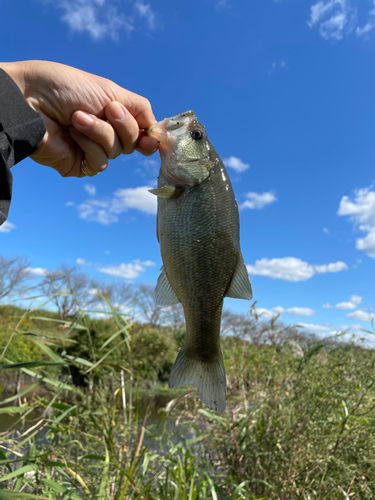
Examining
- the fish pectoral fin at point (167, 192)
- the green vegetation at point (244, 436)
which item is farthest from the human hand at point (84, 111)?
the green vegetation at point (244, 436)

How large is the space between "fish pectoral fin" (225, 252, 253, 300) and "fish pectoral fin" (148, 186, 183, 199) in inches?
18.6

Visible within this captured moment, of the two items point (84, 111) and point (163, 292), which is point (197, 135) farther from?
point (163, 292)

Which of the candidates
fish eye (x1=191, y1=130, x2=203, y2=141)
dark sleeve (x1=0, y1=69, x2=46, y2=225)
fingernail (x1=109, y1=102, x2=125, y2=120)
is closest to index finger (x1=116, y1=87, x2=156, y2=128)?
fingernail (x1=109, y1=102, x2=125, y2=120)

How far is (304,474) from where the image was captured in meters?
3.18

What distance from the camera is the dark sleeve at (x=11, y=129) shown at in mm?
1826

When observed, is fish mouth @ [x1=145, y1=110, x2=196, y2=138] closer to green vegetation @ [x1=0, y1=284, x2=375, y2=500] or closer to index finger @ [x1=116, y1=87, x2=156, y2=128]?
index finger @ [x1=116, y1=87, x2=156, y2=128]

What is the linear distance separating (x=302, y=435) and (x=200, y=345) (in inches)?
81.4

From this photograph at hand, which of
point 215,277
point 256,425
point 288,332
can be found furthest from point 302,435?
point 215,277

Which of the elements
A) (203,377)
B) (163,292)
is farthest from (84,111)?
(203,377)

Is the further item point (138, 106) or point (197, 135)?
point (138, 106)

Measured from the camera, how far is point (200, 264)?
5.82 feet

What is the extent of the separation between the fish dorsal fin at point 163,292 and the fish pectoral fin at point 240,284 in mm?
308

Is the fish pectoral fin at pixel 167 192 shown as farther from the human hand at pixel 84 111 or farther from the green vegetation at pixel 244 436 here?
the green vegetation at pixel 244 436

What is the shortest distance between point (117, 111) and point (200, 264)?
1.14 meters
